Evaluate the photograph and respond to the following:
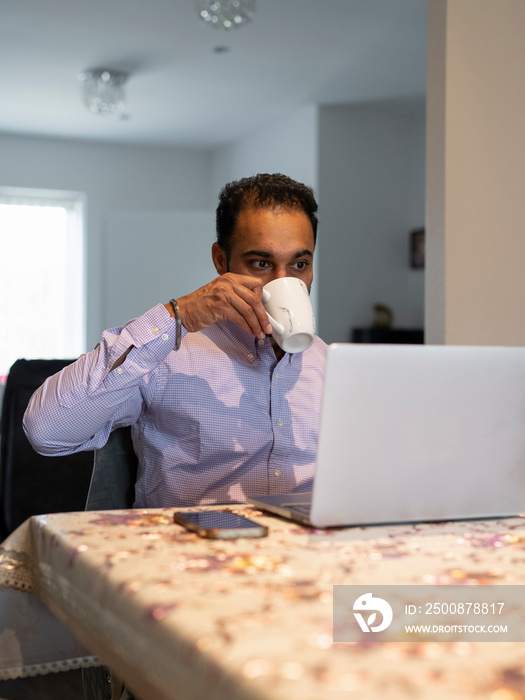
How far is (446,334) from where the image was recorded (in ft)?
8.30

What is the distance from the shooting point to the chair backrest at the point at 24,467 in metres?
1.50

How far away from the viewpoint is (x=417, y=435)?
2.55ft

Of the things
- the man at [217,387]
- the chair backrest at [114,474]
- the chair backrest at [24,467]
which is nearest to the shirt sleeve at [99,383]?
the man at [217,387]

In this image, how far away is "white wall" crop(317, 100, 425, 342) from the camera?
532cm

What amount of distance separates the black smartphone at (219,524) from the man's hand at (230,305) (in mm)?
335

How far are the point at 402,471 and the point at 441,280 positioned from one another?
1.85 metres

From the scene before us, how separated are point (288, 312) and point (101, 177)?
585 cm

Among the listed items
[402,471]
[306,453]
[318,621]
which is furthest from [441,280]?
[318,621]

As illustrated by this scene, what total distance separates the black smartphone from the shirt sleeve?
1.11 ft

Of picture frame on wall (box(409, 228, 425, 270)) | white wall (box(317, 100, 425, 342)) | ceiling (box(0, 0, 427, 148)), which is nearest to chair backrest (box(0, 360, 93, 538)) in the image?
ceiling (box(0, 0, 427, 148))

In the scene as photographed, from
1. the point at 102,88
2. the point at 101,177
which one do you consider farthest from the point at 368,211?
the point at 101,177

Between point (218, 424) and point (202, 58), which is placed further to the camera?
point (202, 58)

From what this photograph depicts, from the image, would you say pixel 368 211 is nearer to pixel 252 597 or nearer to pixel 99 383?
pixel 99 383

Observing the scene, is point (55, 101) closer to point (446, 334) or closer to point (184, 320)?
point (446, 334)
